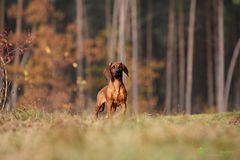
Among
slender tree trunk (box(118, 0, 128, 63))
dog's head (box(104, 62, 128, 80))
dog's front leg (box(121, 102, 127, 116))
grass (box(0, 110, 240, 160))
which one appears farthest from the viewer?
slender tree trunk (box(118, 0, 128, 63))

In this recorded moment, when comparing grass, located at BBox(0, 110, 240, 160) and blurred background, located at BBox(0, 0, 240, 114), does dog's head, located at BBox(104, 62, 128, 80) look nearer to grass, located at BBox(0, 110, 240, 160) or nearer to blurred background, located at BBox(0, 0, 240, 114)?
grass, located at BBox(0, 110, 240, 160)

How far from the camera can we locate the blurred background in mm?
34062

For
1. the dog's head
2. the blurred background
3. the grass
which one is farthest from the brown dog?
the blurred background

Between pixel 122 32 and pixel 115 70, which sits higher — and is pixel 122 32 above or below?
above

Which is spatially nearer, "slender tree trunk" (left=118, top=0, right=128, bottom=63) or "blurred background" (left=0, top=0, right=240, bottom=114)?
"slender tree trunk" (left=118, top=0, right=128, bottom=63)

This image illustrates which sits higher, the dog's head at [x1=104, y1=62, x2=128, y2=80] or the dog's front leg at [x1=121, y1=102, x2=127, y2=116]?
the dog's head at [x1=104, y1=62, x2=128, y2=80]

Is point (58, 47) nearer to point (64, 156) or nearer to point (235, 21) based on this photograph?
point (235, 21)

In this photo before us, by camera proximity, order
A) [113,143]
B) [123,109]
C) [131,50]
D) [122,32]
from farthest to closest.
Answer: [131,50], [122,32], [123,109], [113,143]

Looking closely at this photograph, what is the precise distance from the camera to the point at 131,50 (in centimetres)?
3956

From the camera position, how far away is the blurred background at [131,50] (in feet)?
112

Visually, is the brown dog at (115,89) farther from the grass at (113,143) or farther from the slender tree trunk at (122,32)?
the slender tree trunk at (122,32)

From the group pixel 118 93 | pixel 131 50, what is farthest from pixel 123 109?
pixel 131 50

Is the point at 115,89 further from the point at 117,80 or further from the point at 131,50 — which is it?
the point at 131,50

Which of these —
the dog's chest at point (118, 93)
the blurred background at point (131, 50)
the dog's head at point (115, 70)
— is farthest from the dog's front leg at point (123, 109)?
the blurred background at point (131, 50)
